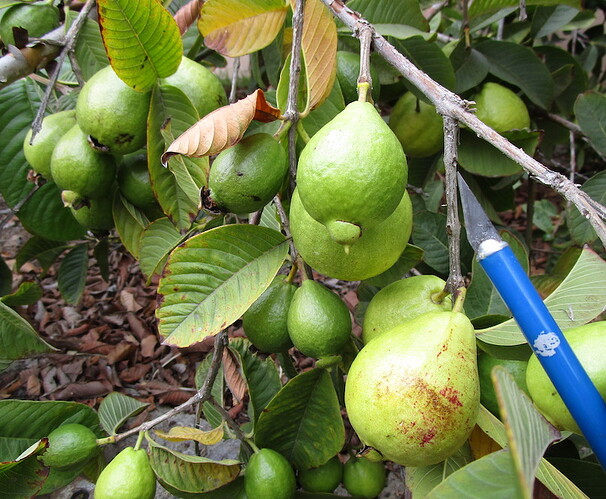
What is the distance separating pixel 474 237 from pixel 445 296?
0.24 meters

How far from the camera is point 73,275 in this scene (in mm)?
1869

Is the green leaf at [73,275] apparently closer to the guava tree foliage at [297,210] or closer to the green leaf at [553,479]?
the guava tree foliage at [297,210]

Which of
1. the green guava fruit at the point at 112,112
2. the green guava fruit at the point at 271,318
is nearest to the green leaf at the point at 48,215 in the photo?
the green guava fruit at the point at 112,112

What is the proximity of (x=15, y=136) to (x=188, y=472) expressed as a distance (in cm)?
98

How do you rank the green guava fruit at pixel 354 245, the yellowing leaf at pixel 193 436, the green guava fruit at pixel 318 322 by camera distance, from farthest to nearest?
1. the yellowing leaf at pixel 193 436
2. the green guava fruit at pixel 318 322
3. the green guava fruit at pixel 354 245

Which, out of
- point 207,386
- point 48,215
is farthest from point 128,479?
point 48,215

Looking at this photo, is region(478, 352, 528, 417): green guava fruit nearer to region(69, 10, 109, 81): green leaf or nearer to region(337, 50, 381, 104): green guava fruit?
region(337, 50, 381, 104): green guava fruit

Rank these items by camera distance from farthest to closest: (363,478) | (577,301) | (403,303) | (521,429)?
(363,478)
(403,303)
(577,301)
(521,429)

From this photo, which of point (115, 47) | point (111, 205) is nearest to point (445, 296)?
point (115, 47)

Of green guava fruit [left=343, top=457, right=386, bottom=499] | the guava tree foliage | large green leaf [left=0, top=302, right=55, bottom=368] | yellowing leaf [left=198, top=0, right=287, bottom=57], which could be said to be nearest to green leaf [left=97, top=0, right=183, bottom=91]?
the guava tree foliage

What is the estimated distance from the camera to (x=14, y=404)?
40.2 inches

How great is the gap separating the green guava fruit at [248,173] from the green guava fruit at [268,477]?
0.54m

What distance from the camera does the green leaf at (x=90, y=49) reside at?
3.89 feet

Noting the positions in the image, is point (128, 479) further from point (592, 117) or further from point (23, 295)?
point (592, 117)
